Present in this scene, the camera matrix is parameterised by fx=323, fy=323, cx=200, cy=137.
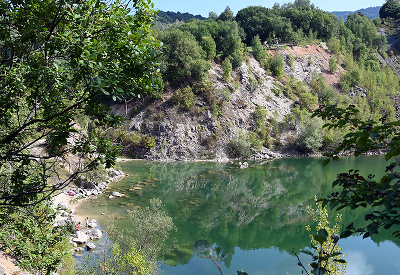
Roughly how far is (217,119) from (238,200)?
2661 centimetres

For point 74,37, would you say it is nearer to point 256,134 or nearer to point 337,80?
point 256,134

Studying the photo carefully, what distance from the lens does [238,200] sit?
98.4 feet

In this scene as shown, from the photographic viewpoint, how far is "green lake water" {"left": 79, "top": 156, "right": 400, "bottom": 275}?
58.9ft

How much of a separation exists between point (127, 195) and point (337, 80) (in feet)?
199

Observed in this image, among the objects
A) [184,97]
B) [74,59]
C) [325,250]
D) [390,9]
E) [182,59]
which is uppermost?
[390,9]

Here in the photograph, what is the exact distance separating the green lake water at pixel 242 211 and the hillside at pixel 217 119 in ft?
20.6

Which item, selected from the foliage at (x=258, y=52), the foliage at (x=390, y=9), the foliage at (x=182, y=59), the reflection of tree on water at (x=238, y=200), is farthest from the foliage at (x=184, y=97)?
the foliage at (x=390, y=9)

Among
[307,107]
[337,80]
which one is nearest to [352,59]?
[337,80]

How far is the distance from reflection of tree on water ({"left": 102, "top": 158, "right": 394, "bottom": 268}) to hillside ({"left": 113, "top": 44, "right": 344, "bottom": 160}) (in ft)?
17.3

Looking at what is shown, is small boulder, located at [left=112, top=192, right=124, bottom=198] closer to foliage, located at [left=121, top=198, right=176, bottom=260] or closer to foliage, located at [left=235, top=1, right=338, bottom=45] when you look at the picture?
foliage, located at [left=121, top=198, right=176, bottom=260]

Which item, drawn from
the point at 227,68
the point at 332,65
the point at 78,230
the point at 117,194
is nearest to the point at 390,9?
the point at 332,65

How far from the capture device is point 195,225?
22.9 meters

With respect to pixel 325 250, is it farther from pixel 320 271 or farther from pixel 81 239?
pixel 81 239

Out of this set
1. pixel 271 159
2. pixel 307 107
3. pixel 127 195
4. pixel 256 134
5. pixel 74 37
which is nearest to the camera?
pixel 74 37
